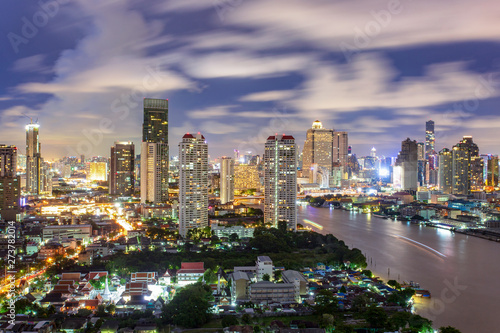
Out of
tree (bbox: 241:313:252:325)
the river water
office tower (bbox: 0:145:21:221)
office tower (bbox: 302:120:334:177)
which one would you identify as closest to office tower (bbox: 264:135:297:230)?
the river water

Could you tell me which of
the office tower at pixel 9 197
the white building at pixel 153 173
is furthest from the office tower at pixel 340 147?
the office tower at pixel 9 197

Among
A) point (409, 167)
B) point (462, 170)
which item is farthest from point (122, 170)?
point (462, 170)

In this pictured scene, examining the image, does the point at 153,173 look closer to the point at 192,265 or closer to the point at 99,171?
the point at 192,265

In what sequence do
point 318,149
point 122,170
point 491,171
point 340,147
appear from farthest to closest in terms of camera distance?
point 340,147, point 318,149, point 491,171, point 122,170

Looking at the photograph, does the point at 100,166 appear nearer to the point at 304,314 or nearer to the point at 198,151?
the point at 198,151

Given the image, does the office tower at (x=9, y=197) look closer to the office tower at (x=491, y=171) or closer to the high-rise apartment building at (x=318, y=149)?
the high-rise apartment building at (x=318, y=149)

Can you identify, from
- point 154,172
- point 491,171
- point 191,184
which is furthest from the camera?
point 491,171
